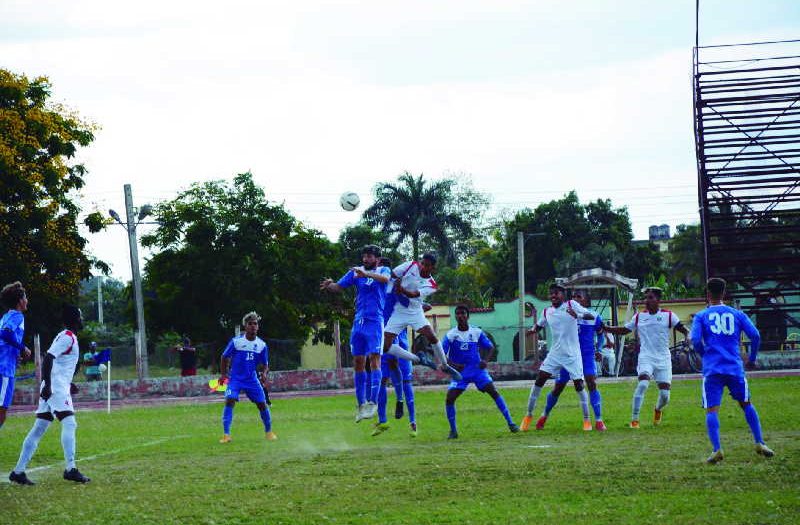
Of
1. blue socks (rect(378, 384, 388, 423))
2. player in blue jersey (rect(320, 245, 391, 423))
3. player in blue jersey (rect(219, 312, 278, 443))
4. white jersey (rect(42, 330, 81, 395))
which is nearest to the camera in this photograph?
white jersey (rect(42, 330, 81, 395))

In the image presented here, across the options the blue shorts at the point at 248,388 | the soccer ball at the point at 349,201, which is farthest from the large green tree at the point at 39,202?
the blue shorts at the point at 248,388

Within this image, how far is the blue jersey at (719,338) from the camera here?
13141 mm

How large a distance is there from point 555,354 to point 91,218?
3418 cm

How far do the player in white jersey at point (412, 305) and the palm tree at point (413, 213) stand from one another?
62.2 m

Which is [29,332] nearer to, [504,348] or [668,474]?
[504,348]

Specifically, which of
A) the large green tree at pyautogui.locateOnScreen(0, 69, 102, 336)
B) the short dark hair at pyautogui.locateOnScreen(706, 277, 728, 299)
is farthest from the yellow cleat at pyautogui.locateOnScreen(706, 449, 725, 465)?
the large green tree at pyautogui.locateOnScreen(0, 69, 102, 336)

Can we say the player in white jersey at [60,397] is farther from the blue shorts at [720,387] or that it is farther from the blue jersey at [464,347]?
the blue shorts at [720,387]

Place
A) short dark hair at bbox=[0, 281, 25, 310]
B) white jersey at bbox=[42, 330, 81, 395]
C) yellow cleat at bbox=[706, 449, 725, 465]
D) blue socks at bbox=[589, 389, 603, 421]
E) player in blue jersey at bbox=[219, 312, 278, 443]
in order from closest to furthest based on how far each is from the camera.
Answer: yellow cleat at bbox=[706, 449, 725, 465], white jersey at bbox=[42, 330, 81, 395], short dark hair at bbox=[0, 281, 25, 310], blue socks at bbox=[589, 389, 603, 421], player in blue jersey at bbox=[219, 312, 278, 443]

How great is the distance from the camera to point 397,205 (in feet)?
263

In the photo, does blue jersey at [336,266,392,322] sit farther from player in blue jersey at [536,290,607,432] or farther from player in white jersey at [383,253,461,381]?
player in blue jersey at [536,290,607,432]

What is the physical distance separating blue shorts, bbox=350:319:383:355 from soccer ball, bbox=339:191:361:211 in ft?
31.9

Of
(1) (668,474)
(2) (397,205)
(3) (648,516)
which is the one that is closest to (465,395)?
(1) (668,474)

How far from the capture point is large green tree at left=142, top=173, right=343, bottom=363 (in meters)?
51.9

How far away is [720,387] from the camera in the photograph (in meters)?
13.2
